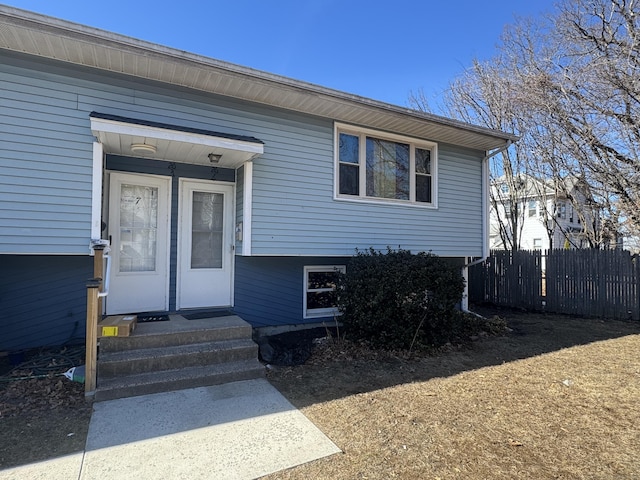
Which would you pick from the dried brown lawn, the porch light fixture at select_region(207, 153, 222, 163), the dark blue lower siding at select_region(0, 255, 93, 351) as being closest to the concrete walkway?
the dried brown lawn

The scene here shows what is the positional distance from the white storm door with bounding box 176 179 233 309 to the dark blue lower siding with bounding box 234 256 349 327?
0.72 ft

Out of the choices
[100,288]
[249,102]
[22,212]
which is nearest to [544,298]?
[249,102]

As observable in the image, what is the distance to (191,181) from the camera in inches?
216

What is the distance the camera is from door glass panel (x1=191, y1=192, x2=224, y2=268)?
18.2 ft

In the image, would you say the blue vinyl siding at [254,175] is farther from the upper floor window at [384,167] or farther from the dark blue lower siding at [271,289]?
the dark blue lower siding at [271,289]

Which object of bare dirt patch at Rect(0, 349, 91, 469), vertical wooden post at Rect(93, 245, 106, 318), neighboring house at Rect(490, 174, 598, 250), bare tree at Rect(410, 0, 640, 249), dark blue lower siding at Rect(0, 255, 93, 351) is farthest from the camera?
neighboring house at Rect(490, 174, 598, 250)

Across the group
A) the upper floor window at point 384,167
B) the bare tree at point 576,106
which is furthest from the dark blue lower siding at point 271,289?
the bare tree at point 576,106

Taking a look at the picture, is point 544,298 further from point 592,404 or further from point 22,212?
point 22,212

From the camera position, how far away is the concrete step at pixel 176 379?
351 cm

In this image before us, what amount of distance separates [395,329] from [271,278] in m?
2.16

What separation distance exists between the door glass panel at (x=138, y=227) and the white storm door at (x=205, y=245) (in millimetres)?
385

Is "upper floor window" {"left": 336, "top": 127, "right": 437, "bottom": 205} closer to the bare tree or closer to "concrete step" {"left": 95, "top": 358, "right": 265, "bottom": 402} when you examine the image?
"concrete step" {"left": 95, "top": 358, "right": 265, "bottom": 402}

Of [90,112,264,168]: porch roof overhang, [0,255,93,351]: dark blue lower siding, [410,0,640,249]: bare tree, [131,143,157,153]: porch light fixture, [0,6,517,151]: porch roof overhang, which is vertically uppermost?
[410,0,640,249]: bare tree

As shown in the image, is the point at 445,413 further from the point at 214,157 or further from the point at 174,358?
the point at 214,157
